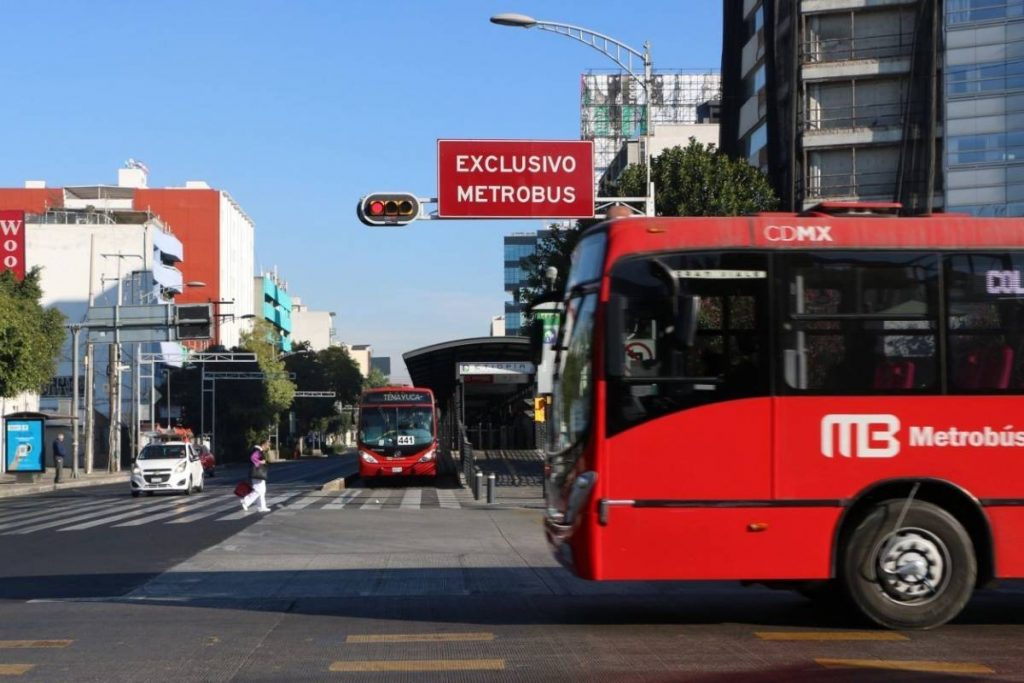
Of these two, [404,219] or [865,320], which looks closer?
[865,320]

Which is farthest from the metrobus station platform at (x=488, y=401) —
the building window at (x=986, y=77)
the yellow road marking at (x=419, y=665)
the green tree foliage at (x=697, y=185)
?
the yellow road marking at (x=419, y=665)

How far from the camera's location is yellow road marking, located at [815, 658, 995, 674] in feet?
28.3

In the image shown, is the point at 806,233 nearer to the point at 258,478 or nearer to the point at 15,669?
the point at 15,669

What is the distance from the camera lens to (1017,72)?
4641 centimetres

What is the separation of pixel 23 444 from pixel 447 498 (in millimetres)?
22258

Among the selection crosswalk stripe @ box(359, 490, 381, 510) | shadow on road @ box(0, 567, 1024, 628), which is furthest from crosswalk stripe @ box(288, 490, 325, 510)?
shadow on road @ box(0, 567, 1024, 628)

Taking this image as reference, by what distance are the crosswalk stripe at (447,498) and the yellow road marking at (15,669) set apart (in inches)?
825

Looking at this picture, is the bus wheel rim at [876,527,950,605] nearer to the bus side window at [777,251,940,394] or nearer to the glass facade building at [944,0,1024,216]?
the bus side window at [777,251,940,394]

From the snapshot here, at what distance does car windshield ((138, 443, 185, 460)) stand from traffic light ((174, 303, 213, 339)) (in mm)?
4421

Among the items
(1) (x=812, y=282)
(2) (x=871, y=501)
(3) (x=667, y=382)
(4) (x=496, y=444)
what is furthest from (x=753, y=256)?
(4) (x=496, y=444)

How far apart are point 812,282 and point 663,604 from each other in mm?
3523

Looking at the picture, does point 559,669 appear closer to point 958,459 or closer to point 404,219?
point 958,459

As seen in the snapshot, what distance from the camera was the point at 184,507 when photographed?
3206 centimetres

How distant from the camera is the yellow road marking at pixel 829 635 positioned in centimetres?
1009
